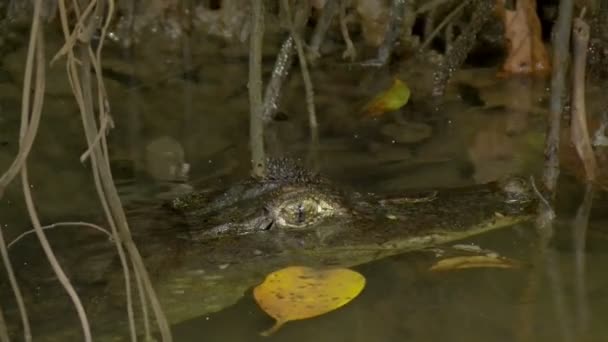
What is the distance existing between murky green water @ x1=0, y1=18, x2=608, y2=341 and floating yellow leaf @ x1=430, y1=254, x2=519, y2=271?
0.02m

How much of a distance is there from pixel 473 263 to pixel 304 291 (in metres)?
0.48

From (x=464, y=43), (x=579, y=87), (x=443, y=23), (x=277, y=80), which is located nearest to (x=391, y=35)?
(x=443, y=23)

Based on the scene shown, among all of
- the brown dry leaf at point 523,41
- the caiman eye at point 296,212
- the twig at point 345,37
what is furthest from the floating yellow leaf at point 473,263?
the brown dry leaf at point 523,41

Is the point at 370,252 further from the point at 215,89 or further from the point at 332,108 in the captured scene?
the point at 215,89

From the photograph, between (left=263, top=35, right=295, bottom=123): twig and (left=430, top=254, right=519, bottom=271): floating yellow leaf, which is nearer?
(left=430, top=254, right=519, bottom=271): floating yellow leaf

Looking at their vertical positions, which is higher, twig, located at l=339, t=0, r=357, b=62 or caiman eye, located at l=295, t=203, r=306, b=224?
twig, located at l=339, t=0, r=357, b=62

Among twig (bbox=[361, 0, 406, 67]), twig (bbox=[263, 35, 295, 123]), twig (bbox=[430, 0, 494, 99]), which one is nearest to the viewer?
twig (bbox=[263, 35, 295, 123])

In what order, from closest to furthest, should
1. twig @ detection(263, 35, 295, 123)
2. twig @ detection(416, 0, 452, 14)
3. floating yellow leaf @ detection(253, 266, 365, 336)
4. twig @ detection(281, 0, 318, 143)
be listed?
floating yellow leaf @ detection(253, 266, 365, 336)
twig @ detection(281, 0, 318, 143)
twig @ detection(263, 35, 295, 123)
twig @ detection(416, 0, 452, 14)

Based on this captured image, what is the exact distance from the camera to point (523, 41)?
4203 mm

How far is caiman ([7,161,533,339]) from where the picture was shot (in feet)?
8.28

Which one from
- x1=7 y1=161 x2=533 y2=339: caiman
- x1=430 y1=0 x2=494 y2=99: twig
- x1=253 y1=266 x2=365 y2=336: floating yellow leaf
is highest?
x1=430 y1=0 x2=494 y2=99: twig

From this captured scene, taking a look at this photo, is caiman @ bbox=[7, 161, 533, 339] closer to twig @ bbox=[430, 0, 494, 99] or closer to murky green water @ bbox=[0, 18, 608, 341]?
murky green water @ bbox=[0, 18, 608, 341]

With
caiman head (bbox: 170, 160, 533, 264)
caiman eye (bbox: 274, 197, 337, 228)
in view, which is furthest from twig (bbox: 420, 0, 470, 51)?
caiman eye (bbox: 274, 197, 337, 228)

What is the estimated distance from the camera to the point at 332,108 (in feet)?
12.7
